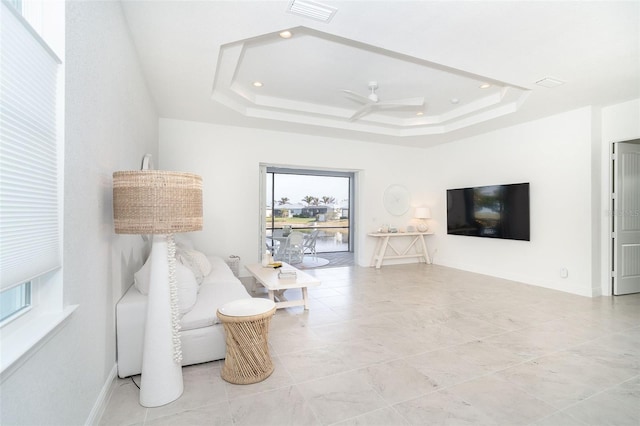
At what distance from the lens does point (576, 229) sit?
14.7 ft

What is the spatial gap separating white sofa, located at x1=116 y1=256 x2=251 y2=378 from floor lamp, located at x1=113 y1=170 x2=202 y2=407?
1.20 ft

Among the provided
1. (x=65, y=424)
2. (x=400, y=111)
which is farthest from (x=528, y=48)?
(x=65, y=424)

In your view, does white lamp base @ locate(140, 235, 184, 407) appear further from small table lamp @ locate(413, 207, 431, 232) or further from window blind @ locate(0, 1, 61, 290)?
small table lamp @ locate(413, 207, 431, 232)

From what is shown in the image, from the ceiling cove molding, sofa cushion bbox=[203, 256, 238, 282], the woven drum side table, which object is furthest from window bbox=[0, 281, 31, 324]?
the ceiling cove molding

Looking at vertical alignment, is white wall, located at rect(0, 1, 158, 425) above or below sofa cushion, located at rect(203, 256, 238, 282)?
above

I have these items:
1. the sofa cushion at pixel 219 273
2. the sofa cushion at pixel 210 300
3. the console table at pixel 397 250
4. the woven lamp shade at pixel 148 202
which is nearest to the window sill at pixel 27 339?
the woven lamp shade at pixel 148 202

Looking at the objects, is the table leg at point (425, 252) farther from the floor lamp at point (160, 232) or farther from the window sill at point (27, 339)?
the window sill at point (27, 339)

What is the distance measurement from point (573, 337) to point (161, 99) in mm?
5372

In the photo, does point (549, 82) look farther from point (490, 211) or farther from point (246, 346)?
point (246, 346)

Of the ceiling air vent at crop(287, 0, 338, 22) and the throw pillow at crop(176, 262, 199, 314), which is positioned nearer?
the ceiling air vent at crop(287, 0, 338, 22)

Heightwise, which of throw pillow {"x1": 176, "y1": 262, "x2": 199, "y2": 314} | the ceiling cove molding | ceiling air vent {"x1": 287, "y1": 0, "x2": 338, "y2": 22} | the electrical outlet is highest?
the ceiling cove molding

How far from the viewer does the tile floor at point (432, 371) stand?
5.96 feet

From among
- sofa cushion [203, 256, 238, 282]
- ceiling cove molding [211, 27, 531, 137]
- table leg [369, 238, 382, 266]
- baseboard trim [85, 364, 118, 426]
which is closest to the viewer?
baseboard trim [85, 364, 118, 426]

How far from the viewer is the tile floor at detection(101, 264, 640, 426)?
1816 mm
